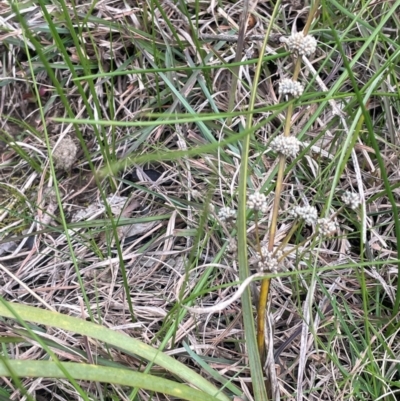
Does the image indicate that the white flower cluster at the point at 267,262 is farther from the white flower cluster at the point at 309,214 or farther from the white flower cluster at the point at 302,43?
the white flower cluster at the point at 302,43

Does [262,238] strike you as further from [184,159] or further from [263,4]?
[263,4]

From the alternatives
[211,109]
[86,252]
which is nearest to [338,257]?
[211,109]

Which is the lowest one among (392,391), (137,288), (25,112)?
(392,391)

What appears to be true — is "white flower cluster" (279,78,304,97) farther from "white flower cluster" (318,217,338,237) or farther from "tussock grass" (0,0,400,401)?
"white flower cluster" (318,217,338,237)

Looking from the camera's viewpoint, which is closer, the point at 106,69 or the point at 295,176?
the point at 295,176

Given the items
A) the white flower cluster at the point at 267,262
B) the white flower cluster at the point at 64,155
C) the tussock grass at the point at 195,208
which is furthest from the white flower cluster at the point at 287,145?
the white flower cluster at the point at 64,155

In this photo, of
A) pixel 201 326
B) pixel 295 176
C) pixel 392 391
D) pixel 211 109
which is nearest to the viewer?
pixel 392 391
